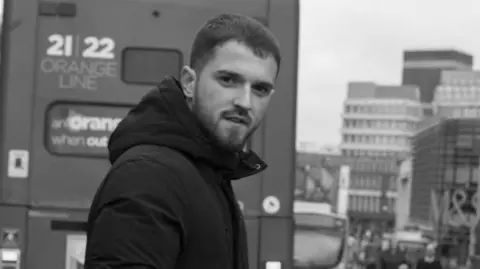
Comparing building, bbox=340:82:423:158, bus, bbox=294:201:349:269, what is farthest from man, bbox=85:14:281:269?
building, bbox=340:82:423:158

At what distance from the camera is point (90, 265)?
209 centimetres

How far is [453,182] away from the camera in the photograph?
Answer: 45.4 meters

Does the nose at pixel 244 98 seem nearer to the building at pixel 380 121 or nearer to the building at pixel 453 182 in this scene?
the building at pixel 453 182

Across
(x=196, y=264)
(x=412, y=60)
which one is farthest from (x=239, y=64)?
(x=412, y=60)

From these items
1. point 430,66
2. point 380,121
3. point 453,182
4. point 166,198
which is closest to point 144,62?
point 166,198

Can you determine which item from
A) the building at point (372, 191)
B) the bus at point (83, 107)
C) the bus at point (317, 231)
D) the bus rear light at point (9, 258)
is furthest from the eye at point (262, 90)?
the building at point (372, 191)

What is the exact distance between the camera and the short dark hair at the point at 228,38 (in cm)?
232

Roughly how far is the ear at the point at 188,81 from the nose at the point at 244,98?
0.11 m

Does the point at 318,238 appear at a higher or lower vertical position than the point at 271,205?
lower

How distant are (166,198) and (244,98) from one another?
323 millimetres

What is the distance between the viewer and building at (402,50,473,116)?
6250 inches

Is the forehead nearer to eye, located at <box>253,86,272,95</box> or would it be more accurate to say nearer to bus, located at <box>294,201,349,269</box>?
eye, located at <box>253,86,272,95</box>

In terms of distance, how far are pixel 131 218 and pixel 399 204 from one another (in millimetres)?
60104

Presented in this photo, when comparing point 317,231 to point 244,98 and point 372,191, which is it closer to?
point 244,98
